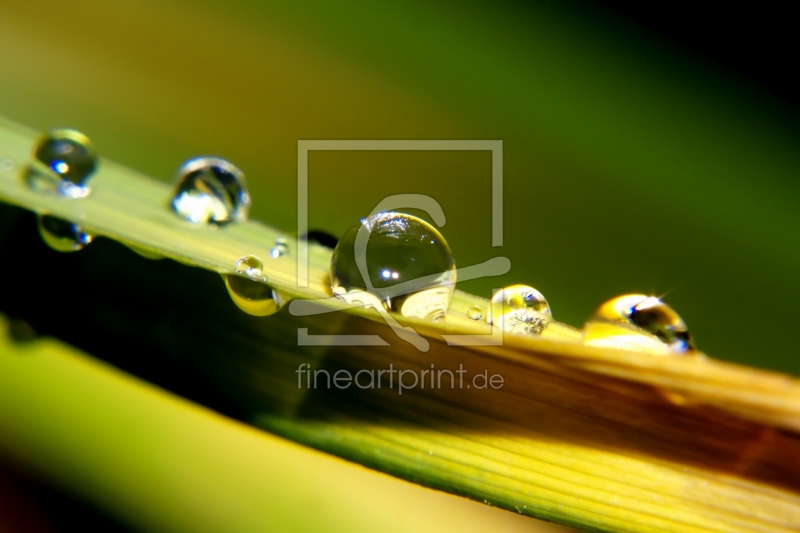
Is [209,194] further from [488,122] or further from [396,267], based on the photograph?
[488,122]

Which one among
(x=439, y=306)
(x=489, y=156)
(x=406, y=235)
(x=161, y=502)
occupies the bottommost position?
(x=161, y=502)

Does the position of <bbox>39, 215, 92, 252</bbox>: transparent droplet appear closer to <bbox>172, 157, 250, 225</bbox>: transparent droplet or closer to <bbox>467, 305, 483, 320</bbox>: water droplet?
<bbox>172, 157, 250, 225</bbox>: transparent droplet

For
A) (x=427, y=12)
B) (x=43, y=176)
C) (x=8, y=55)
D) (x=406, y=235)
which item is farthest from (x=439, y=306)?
(x=8, y=55)

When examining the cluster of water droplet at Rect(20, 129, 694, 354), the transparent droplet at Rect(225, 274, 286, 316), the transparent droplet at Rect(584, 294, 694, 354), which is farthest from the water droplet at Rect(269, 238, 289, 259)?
the transparent droplet at Rect(584, 294, 694, 354)

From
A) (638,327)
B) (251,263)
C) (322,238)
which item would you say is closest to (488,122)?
(322,238)

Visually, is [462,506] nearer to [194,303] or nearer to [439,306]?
[439,306]

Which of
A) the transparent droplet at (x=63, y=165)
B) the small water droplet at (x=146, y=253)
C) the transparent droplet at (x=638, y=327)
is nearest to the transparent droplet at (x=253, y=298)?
the small water droplet at (x=146, y=253)
